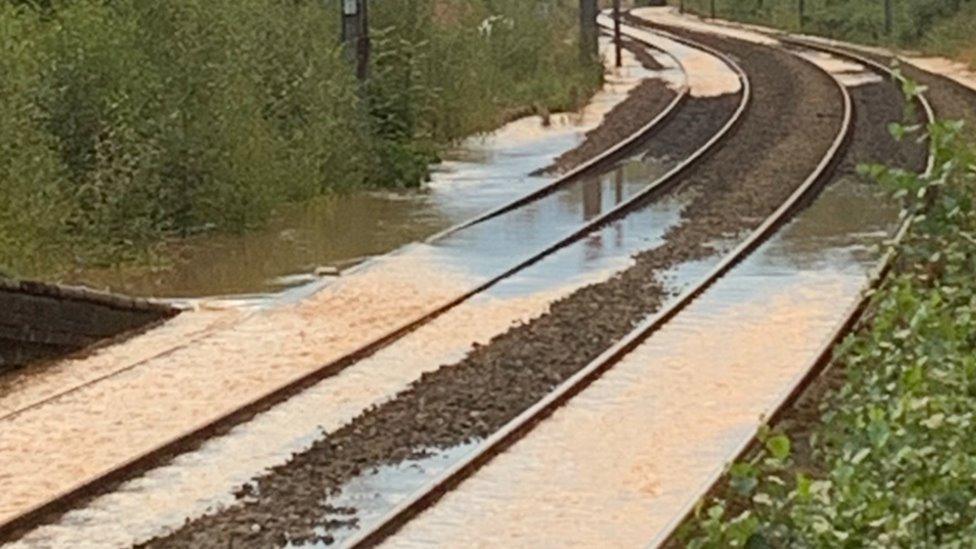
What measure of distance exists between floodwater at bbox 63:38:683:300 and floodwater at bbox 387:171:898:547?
4.27 m

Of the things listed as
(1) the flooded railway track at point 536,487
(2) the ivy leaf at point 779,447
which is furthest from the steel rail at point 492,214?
(2) the ivy leaf at point 779,447

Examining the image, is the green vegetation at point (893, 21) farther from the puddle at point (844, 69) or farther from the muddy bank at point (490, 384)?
the muddy bank at point (490, 384)

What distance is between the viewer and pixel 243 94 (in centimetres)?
2211

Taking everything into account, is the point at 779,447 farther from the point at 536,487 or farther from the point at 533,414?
the point at 533,414

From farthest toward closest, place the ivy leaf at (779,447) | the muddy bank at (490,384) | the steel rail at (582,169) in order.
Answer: the steel rail at (582,169), the muddy bank at (490,384), the ivy leaf at (779,447)

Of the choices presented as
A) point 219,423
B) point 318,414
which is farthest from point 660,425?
point 219,423

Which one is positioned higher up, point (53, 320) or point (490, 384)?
point (53, 320)

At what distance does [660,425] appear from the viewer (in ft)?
40.4

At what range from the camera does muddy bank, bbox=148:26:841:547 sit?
10711mm

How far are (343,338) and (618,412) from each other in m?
3.35

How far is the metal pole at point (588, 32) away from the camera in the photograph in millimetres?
42438

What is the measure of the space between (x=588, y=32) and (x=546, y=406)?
102 ft

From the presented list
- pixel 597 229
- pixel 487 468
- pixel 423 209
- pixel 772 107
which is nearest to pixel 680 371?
pixel 487 468

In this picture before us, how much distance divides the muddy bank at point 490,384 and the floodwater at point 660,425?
45 centimetres
